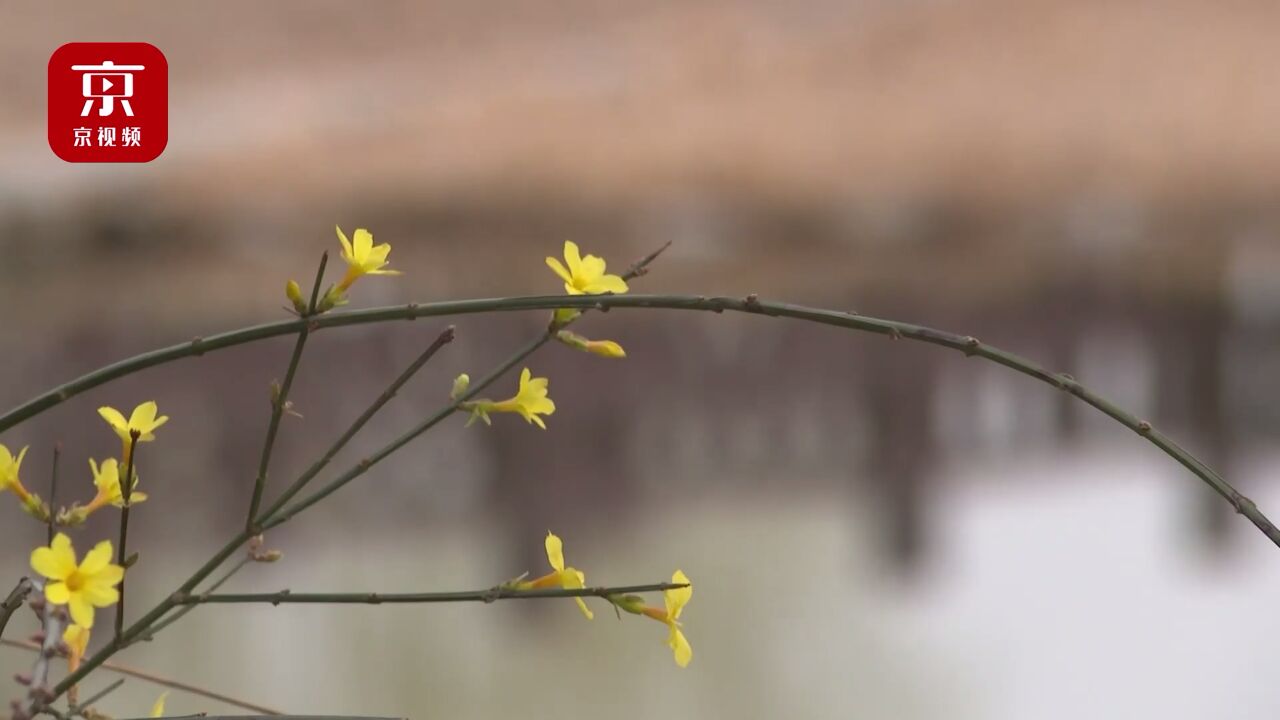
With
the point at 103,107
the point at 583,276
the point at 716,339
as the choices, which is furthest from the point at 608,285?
the point at 716,339

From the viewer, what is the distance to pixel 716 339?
2.25 feet

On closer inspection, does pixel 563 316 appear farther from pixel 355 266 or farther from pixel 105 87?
pixel 105 87

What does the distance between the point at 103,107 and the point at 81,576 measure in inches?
11.5

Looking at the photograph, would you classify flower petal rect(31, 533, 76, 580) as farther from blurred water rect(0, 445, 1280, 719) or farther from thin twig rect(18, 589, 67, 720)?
blurred water rect(0, 445, 1280, 719)

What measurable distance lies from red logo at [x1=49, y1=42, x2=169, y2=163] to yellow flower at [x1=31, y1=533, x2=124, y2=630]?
0.28 meters

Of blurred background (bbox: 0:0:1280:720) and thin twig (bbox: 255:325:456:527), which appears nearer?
thin twig (bbox: 255:325:456:527)

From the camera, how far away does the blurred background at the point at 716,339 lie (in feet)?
1.92

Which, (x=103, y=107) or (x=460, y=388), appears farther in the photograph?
(x=103, y=107)

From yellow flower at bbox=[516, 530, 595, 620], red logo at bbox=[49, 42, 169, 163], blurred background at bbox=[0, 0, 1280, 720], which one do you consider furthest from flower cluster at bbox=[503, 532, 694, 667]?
blurred background at bbox=[0, 0, 1280, 720]

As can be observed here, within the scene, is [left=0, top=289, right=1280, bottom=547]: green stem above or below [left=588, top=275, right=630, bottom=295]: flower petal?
below

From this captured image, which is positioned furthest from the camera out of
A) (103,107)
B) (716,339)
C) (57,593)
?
(716,339)

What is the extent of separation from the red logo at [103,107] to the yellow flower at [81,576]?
0.93ft

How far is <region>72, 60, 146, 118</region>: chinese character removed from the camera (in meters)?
0.36

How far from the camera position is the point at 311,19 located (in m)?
0.59
